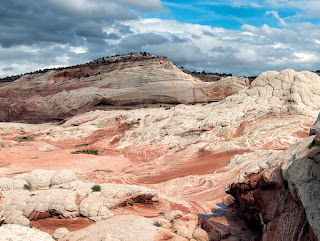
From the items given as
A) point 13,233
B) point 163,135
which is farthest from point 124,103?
point 13,233

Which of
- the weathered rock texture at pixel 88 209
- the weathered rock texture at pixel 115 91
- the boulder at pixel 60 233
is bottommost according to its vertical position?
the boulder at pixel 60 233

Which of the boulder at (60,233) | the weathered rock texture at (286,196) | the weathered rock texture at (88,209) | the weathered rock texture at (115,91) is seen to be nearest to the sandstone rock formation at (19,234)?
the weathered rock texture at (88,209)

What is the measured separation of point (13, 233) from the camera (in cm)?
564

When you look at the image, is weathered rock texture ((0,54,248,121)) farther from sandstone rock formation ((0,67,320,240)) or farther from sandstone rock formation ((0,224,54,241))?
sandstone rock formation ((0,224,54,241))

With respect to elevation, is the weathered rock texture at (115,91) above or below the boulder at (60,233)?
above

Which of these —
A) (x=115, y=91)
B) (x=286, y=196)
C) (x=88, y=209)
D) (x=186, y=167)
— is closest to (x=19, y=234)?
(x=88, y=209)

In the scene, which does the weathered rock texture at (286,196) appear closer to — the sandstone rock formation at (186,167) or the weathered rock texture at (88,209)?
the sandstone rock formation at (186,167)

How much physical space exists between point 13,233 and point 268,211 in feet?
18.9

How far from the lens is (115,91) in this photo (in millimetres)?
40281

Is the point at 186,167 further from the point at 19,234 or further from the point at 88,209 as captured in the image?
the point at 19,234

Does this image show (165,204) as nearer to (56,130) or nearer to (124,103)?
(56,130)

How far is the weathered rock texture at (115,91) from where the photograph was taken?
36.9 m

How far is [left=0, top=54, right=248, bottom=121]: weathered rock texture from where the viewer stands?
121 feet

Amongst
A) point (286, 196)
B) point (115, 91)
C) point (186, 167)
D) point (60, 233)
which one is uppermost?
point (115, 91)
